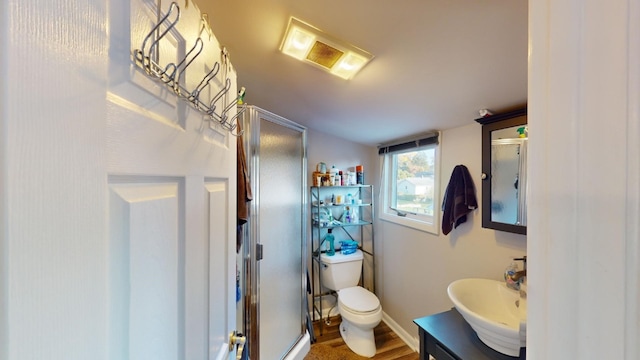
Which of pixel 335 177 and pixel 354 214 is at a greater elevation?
pixel 335 177

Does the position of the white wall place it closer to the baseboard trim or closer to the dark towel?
the dark towel

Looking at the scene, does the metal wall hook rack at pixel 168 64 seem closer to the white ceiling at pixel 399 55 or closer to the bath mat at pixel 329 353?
the white ceiling at pixel 399 55

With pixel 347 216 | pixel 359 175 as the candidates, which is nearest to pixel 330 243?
pixel 347 216

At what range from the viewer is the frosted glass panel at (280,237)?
164cm

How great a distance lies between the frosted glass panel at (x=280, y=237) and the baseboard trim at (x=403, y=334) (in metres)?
0.98

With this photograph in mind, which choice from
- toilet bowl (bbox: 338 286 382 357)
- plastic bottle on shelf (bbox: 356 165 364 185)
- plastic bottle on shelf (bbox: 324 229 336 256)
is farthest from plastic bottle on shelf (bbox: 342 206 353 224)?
toilet bowl (bbox: 338 286 382 357)

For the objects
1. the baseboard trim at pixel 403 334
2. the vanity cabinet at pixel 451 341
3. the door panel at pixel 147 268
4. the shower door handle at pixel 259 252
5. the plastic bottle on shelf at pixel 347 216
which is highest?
the door panel at pixel 147 268

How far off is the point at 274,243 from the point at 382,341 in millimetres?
1462

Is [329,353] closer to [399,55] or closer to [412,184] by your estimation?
[412,184]

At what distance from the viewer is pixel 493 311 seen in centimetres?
127

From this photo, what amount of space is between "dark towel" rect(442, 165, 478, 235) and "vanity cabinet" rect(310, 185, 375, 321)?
985 mm

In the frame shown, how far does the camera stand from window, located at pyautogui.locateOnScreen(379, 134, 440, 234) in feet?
6.48

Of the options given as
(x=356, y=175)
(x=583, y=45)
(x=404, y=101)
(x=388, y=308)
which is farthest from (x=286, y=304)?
(x=583, y=45)

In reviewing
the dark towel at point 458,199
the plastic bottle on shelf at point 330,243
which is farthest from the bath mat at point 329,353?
the dark towel at point 458,199
